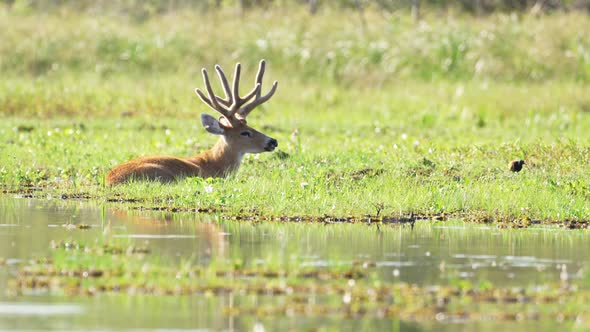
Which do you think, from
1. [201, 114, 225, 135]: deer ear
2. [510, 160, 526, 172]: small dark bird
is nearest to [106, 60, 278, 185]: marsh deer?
[201, 114, 225, 135]: deer ear

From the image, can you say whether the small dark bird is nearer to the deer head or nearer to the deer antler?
the deer head

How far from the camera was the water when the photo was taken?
26.5ft

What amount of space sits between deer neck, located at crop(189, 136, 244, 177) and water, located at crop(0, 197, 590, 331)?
242cm

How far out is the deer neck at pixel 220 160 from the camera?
16.9 m

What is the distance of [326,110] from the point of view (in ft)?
92.0

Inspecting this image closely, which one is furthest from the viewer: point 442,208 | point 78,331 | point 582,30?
point 582,30

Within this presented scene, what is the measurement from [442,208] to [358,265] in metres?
3.84

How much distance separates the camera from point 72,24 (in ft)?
115

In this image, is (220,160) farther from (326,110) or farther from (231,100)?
(326,110)

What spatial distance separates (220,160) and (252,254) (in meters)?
6.34

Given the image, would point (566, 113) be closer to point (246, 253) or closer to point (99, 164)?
point (99, 164)

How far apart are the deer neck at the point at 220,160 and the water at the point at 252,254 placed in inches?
95.2

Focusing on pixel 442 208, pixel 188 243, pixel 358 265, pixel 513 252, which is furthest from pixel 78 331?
pixel 442 208

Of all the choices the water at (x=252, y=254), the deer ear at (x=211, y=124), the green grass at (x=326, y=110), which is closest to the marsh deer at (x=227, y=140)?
the deer ear at (x=211, y=124)
